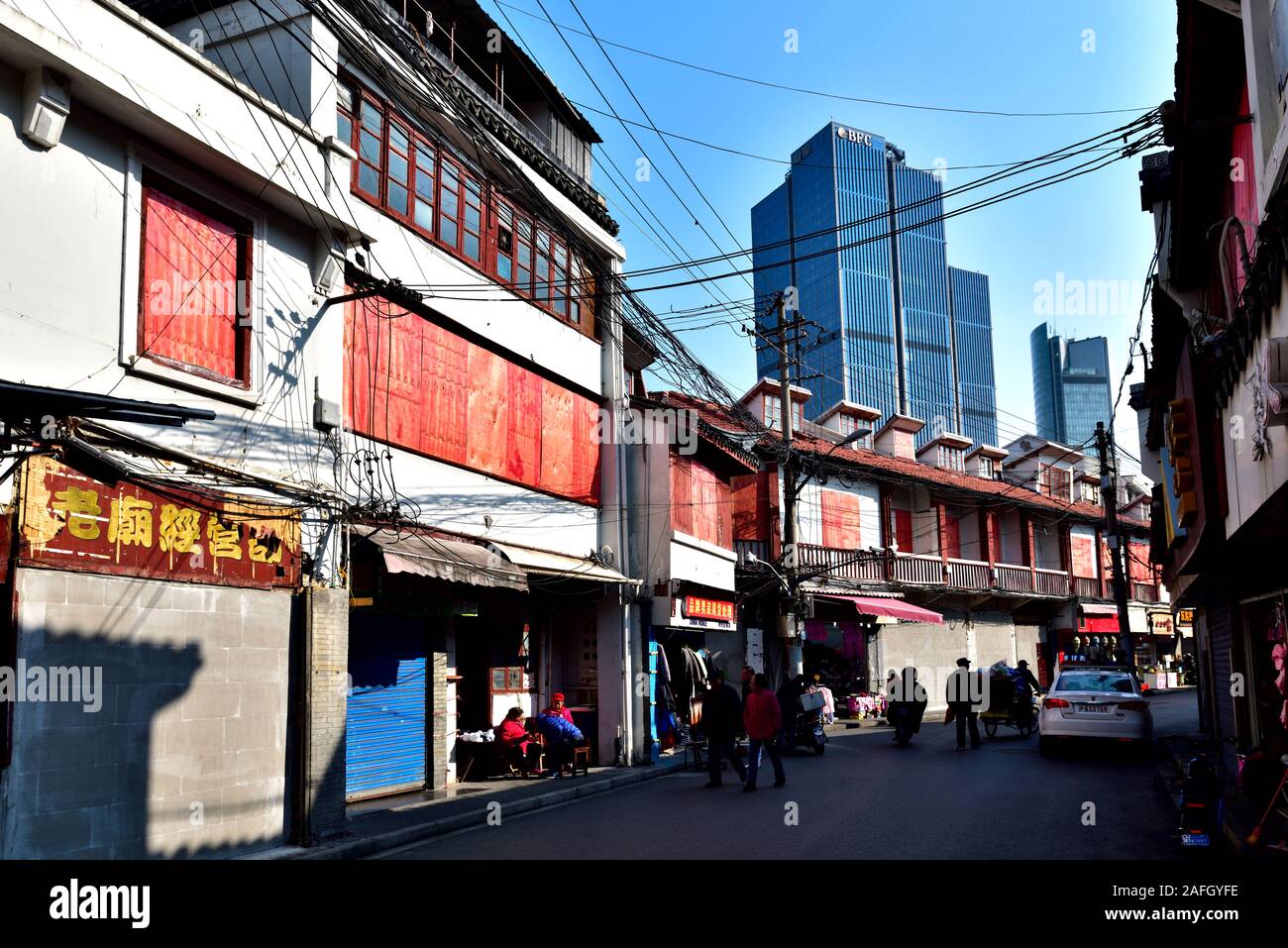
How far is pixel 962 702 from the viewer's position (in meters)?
19.3

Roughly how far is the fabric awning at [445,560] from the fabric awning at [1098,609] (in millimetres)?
36435

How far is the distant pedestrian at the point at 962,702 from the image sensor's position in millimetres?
19344

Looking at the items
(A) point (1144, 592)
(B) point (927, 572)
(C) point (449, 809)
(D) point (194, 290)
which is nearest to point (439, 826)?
(C) point (449, 809)

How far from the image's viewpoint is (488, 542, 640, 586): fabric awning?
15656mm

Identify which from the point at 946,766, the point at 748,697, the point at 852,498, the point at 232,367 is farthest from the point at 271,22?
the point at 852,498

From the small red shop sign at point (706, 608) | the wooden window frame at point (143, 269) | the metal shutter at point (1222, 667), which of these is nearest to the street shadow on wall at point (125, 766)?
the wooden window frame at point (143, 269)

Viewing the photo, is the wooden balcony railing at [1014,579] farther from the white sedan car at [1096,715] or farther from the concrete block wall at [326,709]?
the concrete block wall at [326,709]

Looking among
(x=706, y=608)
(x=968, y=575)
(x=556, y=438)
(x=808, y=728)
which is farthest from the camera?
(x=968, y=575)

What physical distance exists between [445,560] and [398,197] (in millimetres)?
5233

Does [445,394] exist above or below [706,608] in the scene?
above

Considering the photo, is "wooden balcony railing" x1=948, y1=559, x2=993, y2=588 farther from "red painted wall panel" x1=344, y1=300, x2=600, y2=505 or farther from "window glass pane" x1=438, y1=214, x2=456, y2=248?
"window glass pane" x1=438, y1=214, x2=456, y2=248

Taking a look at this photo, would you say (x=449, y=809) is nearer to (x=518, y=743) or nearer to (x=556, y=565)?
(x=518, y=743)

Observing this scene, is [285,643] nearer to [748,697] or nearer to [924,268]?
[748,697]

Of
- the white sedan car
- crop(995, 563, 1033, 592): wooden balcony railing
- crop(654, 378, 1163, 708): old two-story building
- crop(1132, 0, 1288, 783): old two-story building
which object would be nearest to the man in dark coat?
the white sedan car
